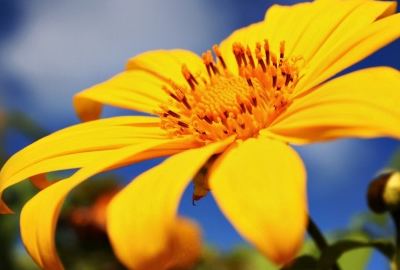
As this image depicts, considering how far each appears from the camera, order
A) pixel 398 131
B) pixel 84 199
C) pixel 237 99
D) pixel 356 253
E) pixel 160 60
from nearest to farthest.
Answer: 1. pixel 398 131
2. pixel 237 99
3. pixel 356 253
4. pixel 160 60
5. pixel 84 199

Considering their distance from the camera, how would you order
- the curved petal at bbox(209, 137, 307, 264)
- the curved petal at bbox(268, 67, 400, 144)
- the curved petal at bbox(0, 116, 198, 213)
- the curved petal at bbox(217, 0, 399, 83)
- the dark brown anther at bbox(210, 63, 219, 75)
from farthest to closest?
1. the dark brown anther at bbox(210, 63, 219, 75)
2. the curved petal at bbox(217, 0, 399, 83)
3. the curved petal at bbox(0, 116, 198, 213)
4. the curved petal at bbox(268, 67, 400, 144)
5. the curved petal at bbox(209, 137, 307, 264)

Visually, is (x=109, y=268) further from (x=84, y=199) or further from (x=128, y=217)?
(x=128, y=217)

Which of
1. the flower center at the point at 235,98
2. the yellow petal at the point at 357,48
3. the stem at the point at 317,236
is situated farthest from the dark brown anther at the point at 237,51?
the stem at the point at 317,236

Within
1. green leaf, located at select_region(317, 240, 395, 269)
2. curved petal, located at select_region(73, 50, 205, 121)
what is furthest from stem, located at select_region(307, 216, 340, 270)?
curved petal, located at select_region(73, 50, 205, 121)

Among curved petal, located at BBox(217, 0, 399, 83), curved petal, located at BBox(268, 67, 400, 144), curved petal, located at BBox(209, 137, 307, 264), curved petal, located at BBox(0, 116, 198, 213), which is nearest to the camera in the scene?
curved petal, located at BBox(209, 137, 307, 264)

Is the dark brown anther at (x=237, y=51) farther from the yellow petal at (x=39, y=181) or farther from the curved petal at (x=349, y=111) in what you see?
the yellow petal at (x=39, y=181)

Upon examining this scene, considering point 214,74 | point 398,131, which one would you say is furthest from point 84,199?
point 398,131

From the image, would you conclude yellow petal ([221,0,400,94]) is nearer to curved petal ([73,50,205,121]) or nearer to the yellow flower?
the yellow flower
